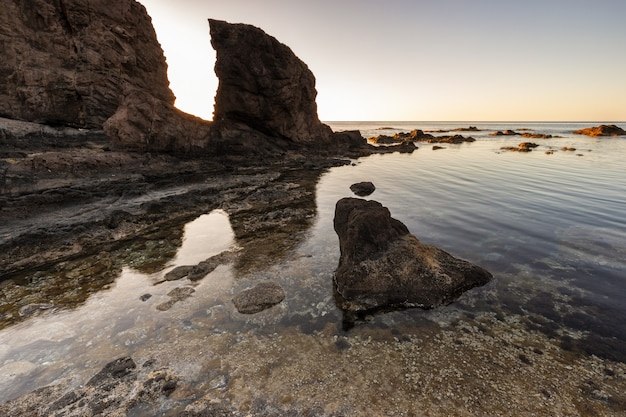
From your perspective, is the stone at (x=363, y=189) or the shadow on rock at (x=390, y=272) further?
the stone at (x=363, y=189)

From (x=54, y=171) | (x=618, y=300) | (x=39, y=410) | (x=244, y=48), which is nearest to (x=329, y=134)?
(x=244, y=48)

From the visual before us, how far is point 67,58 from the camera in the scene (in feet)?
103

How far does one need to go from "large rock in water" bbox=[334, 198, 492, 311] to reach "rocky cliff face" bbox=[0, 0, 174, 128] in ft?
103

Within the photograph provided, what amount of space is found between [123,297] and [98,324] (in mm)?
1304

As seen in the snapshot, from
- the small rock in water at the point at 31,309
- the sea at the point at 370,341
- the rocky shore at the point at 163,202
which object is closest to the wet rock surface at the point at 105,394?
the rocky shore at the point at 163,202

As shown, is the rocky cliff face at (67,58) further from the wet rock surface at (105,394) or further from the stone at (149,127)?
the wet rock surface at (105,394)

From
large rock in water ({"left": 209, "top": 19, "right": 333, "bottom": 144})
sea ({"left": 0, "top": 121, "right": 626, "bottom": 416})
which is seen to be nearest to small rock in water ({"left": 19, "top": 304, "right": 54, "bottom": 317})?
sea ({"left": 0, "top": 121, "right": 626, "bottom": 416})

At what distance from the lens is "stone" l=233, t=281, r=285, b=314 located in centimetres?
851

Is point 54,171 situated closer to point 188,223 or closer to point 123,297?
point 188,223

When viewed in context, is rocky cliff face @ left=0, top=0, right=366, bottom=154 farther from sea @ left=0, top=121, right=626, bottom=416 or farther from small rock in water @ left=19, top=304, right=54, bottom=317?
sea @ left=0, top=121, right=626, bottom=416

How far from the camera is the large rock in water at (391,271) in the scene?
28.3 feet

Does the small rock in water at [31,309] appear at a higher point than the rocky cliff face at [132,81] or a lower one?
lower

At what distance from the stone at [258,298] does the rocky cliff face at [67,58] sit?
30402 millimetres

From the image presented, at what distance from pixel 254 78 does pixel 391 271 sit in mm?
39007
